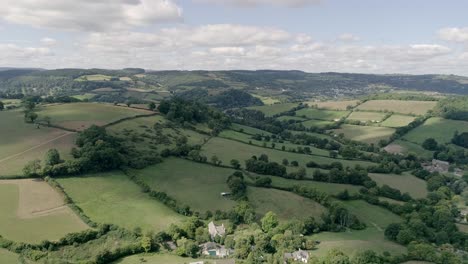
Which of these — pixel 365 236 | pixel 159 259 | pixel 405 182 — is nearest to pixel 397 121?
pixel 405 182

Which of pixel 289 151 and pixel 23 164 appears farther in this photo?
pixel 289 151

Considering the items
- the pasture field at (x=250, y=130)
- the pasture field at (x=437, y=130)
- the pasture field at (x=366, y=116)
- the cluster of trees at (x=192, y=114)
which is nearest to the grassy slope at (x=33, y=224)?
the cluster of trees at (x=192, y=114)

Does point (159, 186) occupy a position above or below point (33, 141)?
below

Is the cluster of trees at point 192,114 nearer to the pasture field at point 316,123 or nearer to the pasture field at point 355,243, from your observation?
the pasture field at point 316,123

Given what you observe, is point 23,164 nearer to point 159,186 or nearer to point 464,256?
point 159,186

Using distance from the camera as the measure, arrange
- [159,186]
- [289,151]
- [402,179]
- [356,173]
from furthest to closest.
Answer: [289,151], [402,179], [356,173], [159,186]

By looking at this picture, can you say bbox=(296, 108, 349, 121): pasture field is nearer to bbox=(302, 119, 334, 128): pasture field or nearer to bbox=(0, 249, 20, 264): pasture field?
bbox=(302, 119, 334, 128): pasture field

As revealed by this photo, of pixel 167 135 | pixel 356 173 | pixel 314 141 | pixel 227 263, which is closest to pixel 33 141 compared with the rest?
pixel 167 135

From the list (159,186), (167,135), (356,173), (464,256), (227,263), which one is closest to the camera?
(227,263)
